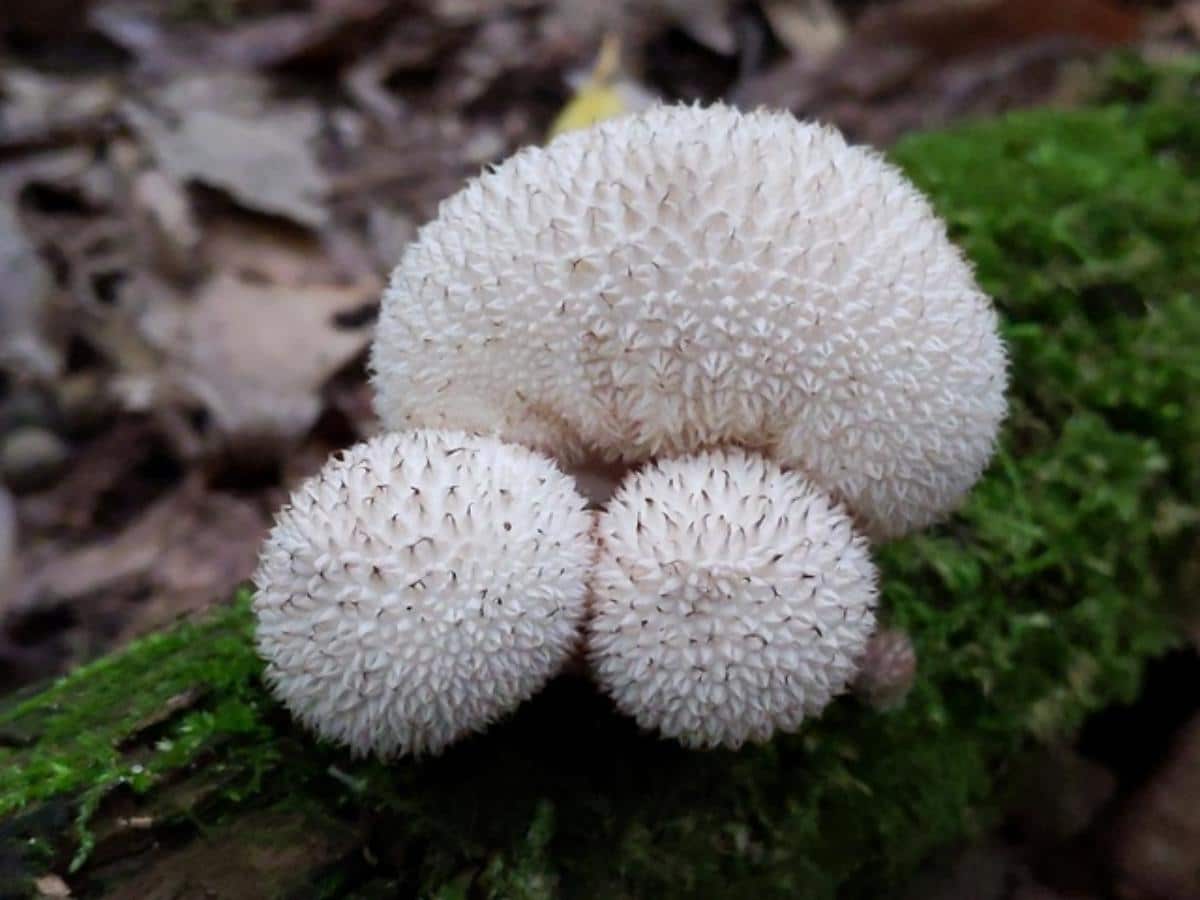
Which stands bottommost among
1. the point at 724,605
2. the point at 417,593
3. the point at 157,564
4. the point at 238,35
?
the point at 157,564

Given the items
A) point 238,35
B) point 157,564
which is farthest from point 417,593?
point 238,35

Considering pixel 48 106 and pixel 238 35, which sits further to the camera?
pixel 238 35

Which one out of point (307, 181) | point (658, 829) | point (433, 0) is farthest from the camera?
point (433, 0)

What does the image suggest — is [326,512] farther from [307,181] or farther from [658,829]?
[307,181]

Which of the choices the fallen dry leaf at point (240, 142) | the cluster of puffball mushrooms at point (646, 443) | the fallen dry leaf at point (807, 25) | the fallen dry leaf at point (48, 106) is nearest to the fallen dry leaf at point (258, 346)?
the fallen dry leaf at point (240, 142)

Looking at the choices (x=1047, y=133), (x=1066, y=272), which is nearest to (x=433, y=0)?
(x=1047, y=133)

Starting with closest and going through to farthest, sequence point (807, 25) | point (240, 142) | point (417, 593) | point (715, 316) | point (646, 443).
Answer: point (417, 593) < point (715, 316) < point (646, 443) < point (240, 142) < point (807, 25)

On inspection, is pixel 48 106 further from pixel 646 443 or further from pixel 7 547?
pixel 646 443
